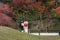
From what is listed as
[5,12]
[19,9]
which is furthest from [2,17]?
[19,9]

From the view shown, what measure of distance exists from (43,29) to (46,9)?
458 cm

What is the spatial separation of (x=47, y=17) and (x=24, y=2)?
2735mm

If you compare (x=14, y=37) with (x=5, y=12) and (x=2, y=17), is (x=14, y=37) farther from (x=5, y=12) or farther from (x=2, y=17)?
(x=5, y=12)

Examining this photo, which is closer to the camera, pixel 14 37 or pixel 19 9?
pixel 14 37

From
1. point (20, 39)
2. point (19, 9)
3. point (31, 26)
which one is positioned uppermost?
point (19, 9)

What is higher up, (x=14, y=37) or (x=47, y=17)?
(x=47, y=17)

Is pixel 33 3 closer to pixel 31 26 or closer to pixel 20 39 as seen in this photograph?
pixel 31 26

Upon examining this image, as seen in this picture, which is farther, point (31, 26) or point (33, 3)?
point (33, 3)

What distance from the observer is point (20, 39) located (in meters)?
11.6

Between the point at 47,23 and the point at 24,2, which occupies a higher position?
the point at 24,2

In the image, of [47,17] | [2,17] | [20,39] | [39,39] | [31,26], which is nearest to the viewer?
[20,39]

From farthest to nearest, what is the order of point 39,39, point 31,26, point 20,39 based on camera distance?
point 31,26 → point 39,39 → point 20,39

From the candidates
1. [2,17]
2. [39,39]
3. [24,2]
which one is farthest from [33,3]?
[39,39]

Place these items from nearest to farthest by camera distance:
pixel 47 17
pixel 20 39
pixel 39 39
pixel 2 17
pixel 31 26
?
pixel 20 39 < pixel 39 39 < pixel 2 17 < pixel 31 26 < pixel 47 17
